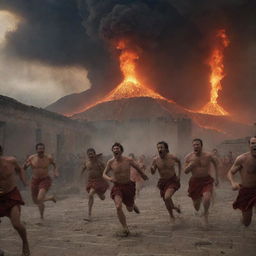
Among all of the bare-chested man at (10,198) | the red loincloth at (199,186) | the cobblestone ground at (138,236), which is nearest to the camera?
the bare-chested man at (10,198)

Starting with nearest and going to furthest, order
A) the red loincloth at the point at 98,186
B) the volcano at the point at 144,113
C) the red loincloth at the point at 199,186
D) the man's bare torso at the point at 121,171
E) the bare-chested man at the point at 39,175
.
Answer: the man's bare torso at the point at 121,171 → the red loincloth at the point at 199,186 → the bare-chested man at the point at 39,175 → the red loincloth at the point at 98,186 → the volcano at the point at 144,113

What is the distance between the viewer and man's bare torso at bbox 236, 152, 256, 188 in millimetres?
5688

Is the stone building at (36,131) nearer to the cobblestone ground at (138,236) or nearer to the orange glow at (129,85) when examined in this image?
the cobblestone ground at (138,236)

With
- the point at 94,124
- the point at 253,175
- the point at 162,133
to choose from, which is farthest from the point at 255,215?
the point at 162,133

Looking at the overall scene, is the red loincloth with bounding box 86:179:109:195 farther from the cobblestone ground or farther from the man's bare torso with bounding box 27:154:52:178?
the man's bare torso with bounding box 27:154:52:178

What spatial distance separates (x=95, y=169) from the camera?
927 cm

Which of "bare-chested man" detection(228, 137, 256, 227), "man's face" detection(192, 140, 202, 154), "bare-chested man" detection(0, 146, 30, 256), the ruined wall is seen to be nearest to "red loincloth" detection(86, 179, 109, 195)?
"man's face" detection(192, 140, 202, 154)

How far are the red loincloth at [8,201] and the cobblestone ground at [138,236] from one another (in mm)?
710

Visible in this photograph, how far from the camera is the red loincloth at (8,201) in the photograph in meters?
5.12

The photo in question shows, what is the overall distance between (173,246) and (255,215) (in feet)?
12.6

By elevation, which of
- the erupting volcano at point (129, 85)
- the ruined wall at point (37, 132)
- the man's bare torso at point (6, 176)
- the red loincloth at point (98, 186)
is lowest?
the red loincloth at point (98, 186)

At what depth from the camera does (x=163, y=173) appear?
7.71 m

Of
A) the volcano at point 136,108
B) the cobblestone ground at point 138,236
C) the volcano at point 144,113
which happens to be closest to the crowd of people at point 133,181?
the cobblestone ground at point 138,236

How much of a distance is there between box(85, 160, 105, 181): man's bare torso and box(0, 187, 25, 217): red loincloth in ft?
13.2
